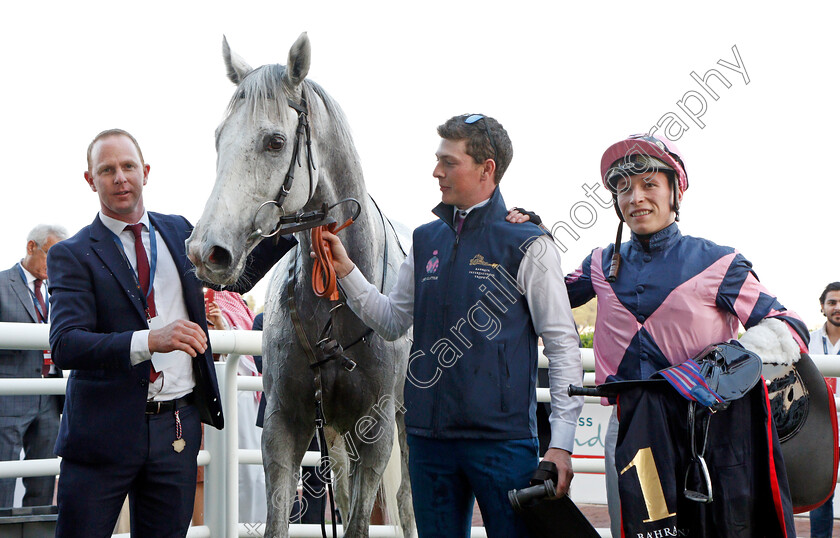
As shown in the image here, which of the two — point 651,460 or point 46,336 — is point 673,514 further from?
point 46,336

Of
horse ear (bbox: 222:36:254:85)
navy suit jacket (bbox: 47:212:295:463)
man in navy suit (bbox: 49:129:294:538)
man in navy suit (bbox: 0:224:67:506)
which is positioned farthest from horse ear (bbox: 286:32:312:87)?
man in navy suit (bbox: 0:224:67:506)

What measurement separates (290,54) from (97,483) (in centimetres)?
151

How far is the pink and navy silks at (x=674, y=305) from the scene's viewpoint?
2.09 m

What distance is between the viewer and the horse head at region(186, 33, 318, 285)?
7.55 ft

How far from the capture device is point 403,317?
2.53 metres

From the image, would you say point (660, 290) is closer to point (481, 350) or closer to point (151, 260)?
point (481, 350)

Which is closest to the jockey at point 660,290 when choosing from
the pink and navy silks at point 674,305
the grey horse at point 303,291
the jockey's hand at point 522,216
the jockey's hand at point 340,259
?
the pink and navy silks at point 674,305

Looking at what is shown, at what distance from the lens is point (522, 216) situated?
224 cm

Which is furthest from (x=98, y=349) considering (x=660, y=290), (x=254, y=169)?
(x=660, y=290)

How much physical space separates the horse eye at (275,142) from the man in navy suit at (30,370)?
125 inches

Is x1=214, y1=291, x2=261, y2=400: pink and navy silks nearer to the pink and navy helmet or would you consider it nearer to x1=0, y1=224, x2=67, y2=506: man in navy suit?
x1=0, y1=224, x2=67, y2=506: man in navy suit

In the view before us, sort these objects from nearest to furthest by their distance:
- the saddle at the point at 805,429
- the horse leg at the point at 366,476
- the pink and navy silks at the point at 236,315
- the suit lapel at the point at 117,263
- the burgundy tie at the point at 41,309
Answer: the saddle at the point at 805,429
the suit lapel at the point at 117,263
the horse leg at the point at 366,476
the burgundy tie at the point at 41,309
the pink and navy silks at the point at 236,315

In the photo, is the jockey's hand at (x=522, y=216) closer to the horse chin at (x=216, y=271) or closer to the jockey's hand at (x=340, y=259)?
the jockey's hand at (x=340, y=259)

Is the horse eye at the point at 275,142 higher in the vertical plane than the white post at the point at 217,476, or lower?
higher
